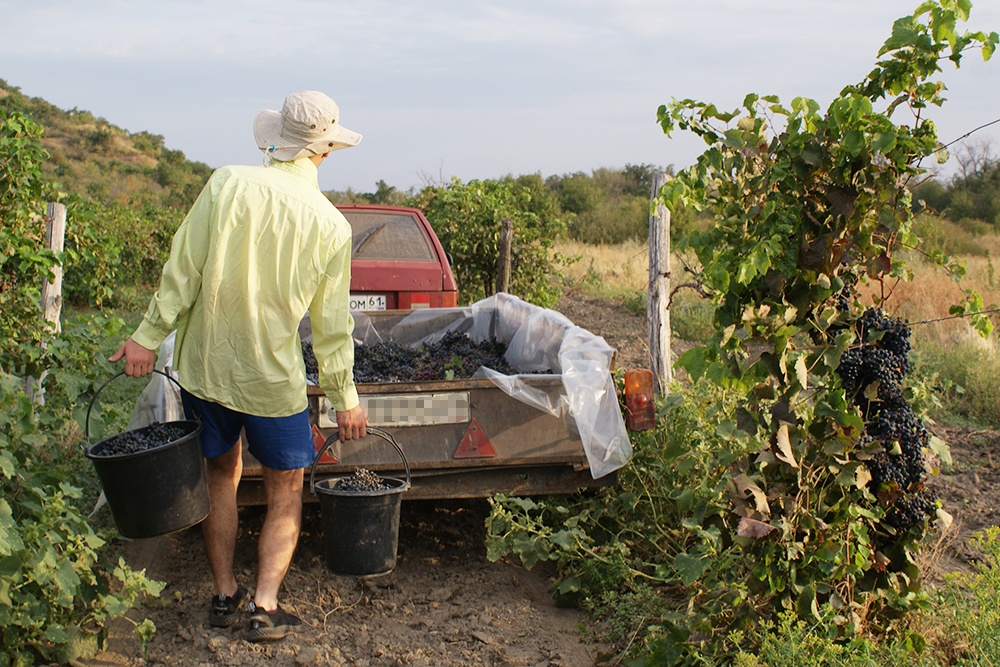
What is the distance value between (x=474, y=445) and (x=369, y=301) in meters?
2.85

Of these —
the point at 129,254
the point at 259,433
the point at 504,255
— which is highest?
the point at 129,254

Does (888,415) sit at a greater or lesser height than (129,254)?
lesser

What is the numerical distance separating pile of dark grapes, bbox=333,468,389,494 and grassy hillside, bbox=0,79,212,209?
33.9m

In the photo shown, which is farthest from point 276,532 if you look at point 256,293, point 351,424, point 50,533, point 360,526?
point 256,293

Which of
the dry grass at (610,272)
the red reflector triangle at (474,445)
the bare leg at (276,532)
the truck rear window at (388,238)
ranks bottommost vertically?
the bare leg at (276,532)

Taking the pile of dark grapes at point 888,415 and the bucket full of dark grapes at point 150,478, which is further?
the bucket full of dark grapes at point 150,478

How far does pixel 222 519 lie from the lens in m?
3.21

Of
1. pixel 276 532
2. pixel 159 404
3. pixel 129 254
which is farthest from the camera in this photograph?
pixel 129 254

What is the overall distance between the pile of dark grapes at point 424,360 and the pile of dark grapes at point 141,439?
110cm

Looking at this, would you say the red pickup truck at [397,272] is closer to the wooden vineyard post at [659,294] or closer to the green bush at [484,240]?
the wooden vineyard post at [659,294]

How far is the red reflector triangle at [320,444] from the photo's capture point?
342 cm

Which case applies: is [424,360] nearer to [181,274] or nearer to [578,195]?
[181,274]

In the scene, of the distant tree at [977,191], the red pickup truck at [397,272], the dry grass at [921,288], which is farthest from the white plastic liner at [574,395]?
the distant tree at [977,191]

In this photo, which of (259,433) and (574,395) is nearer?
(259,433)
